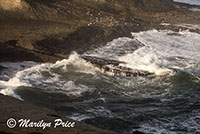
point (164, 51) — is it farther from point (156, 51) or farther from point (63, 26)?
point (63, 26)

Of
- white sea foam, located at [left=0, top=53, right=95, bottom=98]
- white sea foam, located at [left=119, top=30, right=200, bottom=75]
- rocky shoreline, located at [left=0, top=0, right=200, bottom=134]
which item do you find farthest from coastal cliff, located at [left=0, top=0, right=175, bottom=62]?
white sea foam, located at [left=119, top=30, right=200, bottom=75]

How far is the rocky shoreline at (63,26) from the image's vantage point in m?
11.4

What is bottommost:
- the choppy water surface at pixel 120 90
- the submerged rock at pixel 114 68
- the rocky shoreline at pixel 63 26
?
the choppy water surface at pixel 120 90

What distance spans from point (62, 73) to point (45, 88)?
1.46 meters

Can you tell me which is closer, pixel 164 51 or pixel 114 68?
pixel 114 68

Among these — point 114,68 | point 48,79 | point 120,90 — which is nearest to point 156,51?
point 114,68

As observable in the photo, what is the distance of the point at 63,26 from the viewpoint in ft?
49.5

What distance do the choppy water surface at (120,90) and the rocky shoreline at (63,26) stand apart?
2.93 feet

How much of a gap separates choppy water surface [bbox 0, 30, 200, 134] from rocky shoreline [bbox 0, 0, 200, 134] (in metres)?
0.89

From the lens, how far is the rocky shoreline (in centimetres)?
1138

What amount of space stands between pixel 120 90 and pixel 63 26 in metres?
6.36

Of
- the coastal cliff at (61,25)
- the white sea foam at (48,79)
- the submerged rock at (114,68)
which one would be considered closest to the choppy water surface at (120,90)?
the white sea foam at (48,79)

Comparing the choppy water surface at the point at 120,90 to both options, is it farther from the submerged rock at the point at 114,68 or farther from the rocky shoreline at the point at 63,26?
the rocky shoreline at the point at 63,26

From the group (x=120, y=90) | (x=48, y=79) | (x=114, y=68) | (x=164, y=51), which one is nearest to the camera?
(x=120, y=90)
